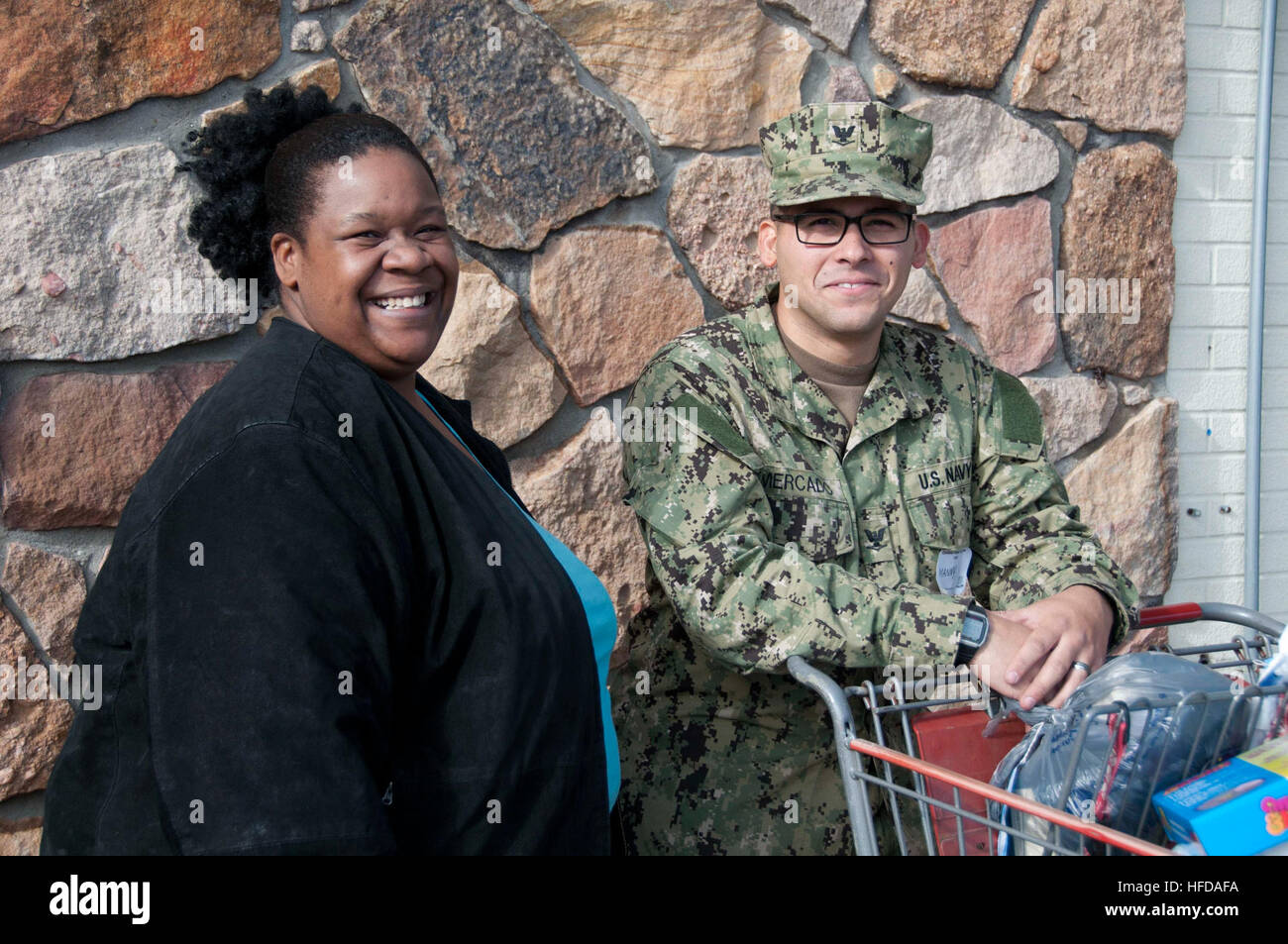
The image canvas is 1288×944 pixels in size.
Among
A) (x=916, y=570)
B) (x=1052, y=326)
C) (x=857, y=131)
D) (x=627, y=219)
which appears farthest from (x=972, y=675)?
(x=1052, y=326)

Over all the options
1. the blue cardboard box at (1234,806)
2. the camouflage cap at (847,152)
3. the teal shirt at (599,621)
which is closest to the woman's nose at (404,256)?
the teal shirt at (599,621)

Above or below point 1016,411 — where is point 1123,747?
below

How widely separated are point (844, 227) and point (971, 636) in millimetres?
801

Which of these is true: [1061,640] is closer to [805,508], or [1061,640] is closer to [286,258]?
[805,508]

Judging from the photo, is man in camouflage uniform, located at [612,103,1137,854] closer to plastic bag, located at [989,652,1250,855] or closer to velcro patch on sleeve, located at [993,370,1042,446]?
velcro patch on sleeve, located at [993,370,1042,446]

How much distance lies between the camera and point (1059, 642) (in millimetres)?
1761

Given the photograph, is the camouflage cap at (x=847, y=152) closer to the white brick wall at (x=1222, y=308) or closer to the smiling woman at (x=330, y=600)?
the smiling woman at (x=330, y=600)

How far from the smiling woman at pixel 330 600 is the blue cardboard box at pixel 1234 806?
750 millimetres

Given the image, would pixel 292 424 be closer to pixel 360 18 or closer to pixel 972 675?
pixel 972 675

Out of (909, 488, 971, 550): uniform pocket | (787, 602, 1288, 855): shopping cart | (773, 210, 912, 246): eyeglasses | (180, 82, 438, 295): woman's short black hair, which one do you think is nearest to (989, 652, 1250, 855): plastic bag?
(787, 602, 1288, 855): shopping cart

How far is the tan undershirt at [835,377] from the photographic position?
2.13 m

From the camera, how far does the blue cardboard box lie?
126 centimetres

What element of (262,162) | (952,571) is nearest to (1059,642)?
(952,571)

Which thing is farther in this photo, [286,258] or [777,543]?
[777,543]
